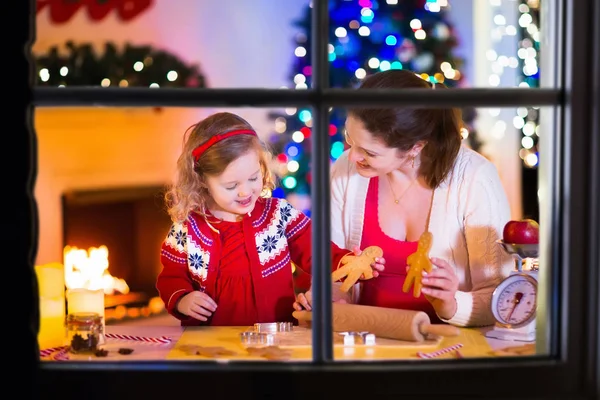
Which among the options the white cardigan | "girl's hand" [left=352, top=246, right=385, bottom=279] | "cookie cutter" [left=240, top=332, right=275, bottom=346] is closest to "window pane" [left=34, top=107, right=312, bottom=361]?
"girl's hand" [left=352, top=246, right=385, bottom=279]

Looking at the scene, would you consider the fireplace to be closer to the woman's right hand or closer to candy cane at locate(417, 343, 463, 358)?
A: the woman's right hand

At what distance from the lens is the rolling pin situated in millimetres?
1972

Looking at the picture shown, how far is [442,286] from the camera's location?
224 centimetres

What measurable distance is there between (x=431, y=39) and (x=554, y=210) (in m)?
2.27

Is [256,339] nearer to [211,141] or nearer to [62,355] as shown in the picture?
[62,355]

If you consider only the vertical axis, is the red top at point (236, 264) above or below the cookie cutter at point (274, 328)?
above

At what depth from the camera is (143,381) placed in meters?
1.57

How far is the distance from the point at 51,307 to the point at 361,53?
1.84m

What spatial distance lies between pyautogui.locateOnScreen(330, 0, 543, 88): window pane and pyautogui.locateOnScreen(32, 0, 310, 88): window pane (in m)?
0.26

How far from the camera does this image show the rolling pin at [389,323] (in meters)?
1.97

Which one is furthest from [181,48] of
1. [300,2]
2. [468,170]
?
[468,170]

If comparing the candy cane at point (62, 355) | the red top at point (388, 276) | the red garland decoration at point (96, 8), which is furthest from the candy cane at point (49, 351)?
the red garland decoration at point (96, 8)

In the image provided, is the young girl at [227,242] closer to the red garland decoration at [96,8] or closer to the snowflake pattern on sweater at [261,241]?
the snowflake pattern on sweater at [261,241]

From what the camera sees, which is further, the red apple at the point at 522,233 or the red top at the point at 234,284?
the red top at the point at 234,284
